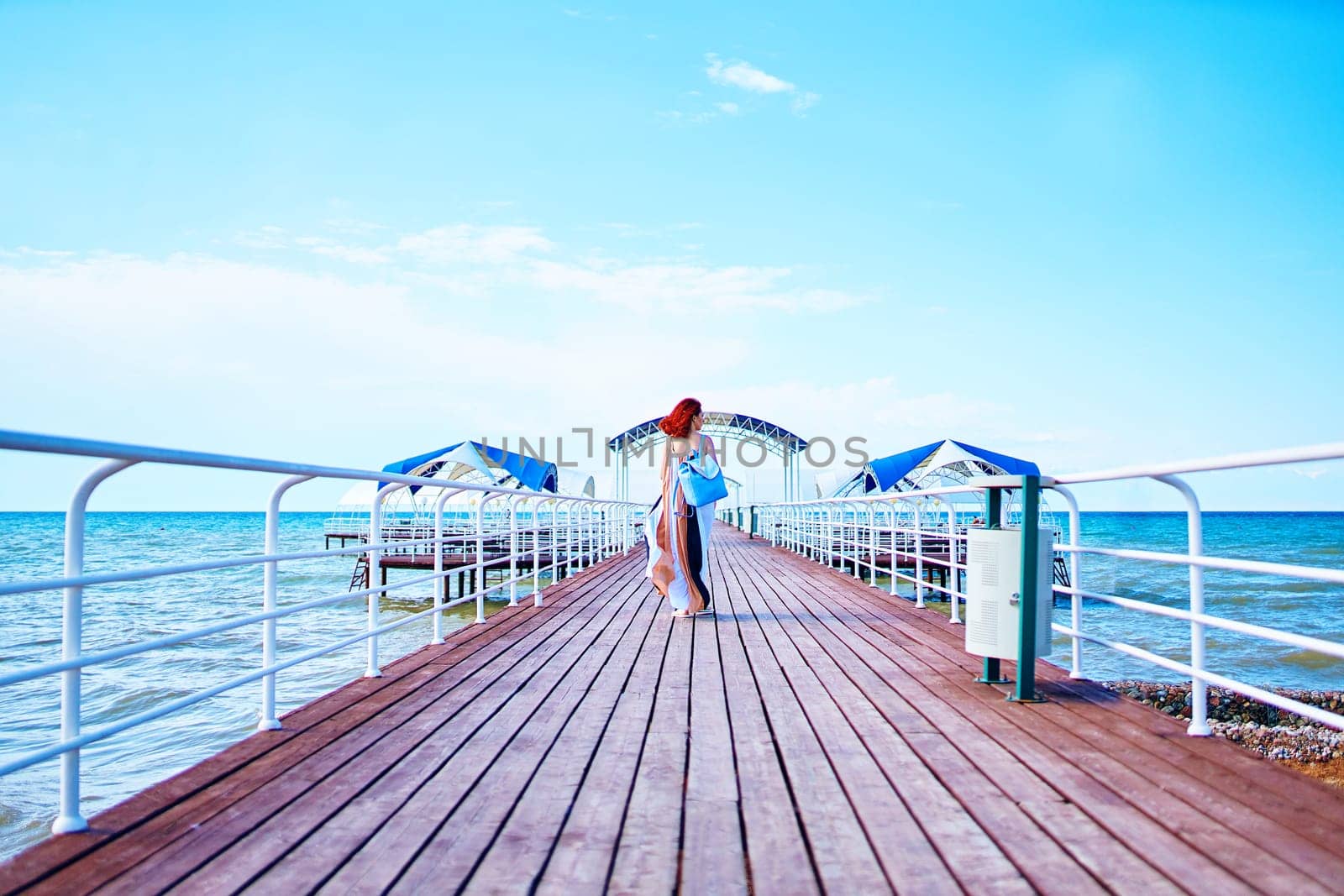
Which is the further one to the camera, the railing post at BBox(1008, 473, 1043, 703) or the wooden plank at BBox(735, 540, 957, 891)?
the railing post at BBox(1008, 473, 1043, 703)

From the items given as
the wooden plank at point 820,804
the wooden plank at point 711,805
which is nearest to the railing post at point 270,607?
the wooden plank at point 711,805

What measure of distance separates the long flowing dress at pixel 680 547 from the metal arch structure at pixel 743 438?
704 inches

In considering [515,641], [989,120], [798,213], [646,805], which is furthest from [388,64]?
[646,805]

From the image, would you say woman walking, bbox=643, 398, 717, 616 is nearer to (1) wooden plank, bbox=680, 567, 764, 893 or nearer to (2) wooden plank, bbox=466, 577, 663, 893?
(2) wooden plank, bbox=466, 577, 663, 893

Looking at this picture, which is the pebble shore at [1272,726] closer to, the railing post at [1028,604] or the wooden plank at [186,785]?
the railing post at [1028,604]

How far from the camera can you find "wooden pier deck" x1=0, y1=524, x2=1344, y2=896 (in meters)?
1.91

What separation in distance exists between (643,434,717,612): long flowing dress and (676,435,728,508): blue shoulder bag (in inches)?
1.9

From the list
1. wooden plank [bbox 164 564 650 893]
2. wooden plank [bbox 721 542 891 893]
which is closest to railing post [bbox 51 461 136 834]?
wooden plank [bbox 164 564 650 893]

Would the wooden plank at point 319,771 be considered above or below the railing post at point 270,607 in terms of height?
below

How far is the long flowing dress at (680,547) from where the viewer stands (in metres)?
6.62

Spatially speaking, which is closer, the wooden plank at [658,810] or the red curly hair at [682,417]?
the wooden plank at [658,810]

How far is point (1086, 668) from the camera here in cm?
1070

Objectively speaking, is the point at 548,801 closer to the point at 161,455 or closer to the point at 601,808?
the point at 601,808

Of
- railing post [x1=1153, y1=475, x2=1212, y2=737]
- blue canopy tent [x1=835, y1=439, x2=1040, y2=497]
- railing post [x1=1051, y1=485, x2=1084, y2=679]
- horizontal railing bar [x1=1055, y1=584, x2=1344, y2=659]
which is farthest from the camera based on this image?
blue canopy tent [x1=835, y1=439, x2=1040, y2=497]
